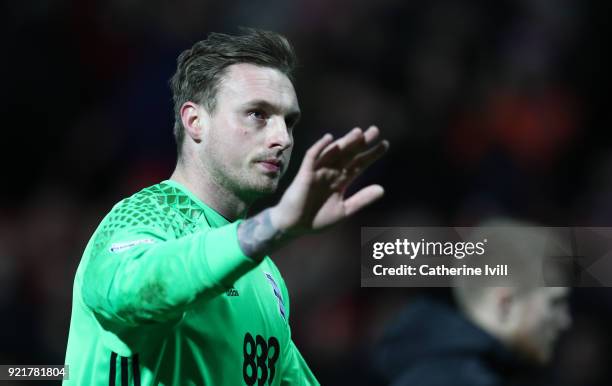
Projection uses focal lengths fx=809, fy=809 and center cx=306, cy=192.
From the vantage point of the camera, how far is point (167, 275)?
1.69 metres

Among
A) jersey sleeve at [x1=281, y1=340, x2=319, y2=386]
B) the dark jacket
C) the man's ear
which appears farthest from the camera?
the dark jacket

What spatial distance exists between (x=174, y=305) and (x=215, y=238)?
0.55 ft

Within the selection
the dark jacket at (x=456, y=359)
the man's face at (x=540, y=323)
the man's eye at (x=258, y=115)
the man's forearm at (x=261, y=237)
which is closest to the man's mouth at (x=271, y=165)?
the man's eye at (x=258, y=115)

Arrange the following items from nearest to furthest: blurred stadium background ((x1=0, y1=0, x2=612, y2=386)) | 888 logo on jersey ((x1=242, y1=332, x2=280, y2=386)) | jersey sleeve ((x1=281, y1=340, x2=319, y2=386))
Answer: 888 logo on jersey ((x1=242, y1=332, x2=280, y2=386)) → jersey sleeve ((x1=281, y1=340, x2=319, y2=386)) → blurred stadium background ((x1=0, y1=0, x2=612, y2=386))

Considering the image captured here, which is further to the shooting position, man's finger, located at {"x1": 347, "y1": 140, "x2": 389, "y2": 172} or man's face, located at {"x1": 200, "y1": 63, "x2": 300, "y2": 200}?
man's face, located at {"x1": 200, "y1": 63, "x2": 300, "y2": 200}

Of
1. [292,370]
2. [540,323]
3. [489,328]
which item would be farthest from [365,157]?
[540,323]

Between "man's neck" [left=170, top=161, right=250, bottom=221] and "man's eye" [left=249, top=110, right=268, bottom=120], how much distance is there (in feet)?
0.75

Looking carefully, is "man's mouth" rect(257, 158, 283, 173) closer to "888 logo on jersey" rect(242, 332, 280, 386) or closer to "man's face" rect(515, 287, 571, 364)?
"888 logo on jersey" rect(242, 332, 280, 386)

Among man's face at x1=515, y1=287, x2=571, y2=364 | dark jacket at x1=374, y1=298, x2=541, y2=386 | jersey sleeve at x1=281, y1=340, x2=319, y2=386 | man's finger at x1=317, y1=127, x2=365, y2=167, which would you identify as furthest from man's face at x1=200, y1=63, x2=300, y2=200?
man's face at x1=515, y1=287, x2=571, y2=364

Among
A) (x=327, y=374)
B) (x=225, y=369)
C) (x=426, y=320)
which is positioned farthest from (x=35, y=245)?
(x=225, y=369)

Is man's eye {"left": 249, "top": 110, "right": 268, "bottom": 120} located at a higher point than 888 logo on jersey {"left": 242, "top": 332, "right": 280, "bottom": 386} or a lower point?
higher

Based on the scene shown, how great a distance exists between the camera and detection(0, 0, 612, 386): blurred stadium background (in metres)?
4.93

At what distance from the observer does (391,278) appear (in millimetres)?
4922

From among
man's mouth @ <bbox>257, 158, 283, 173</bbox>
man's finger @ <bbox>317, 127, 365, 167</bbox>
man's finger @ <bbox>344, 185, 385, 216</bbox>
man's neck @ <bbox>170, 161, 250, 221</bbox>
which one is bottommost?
man's finger @ <bbox>344, 185, 385, 216</bbox>
